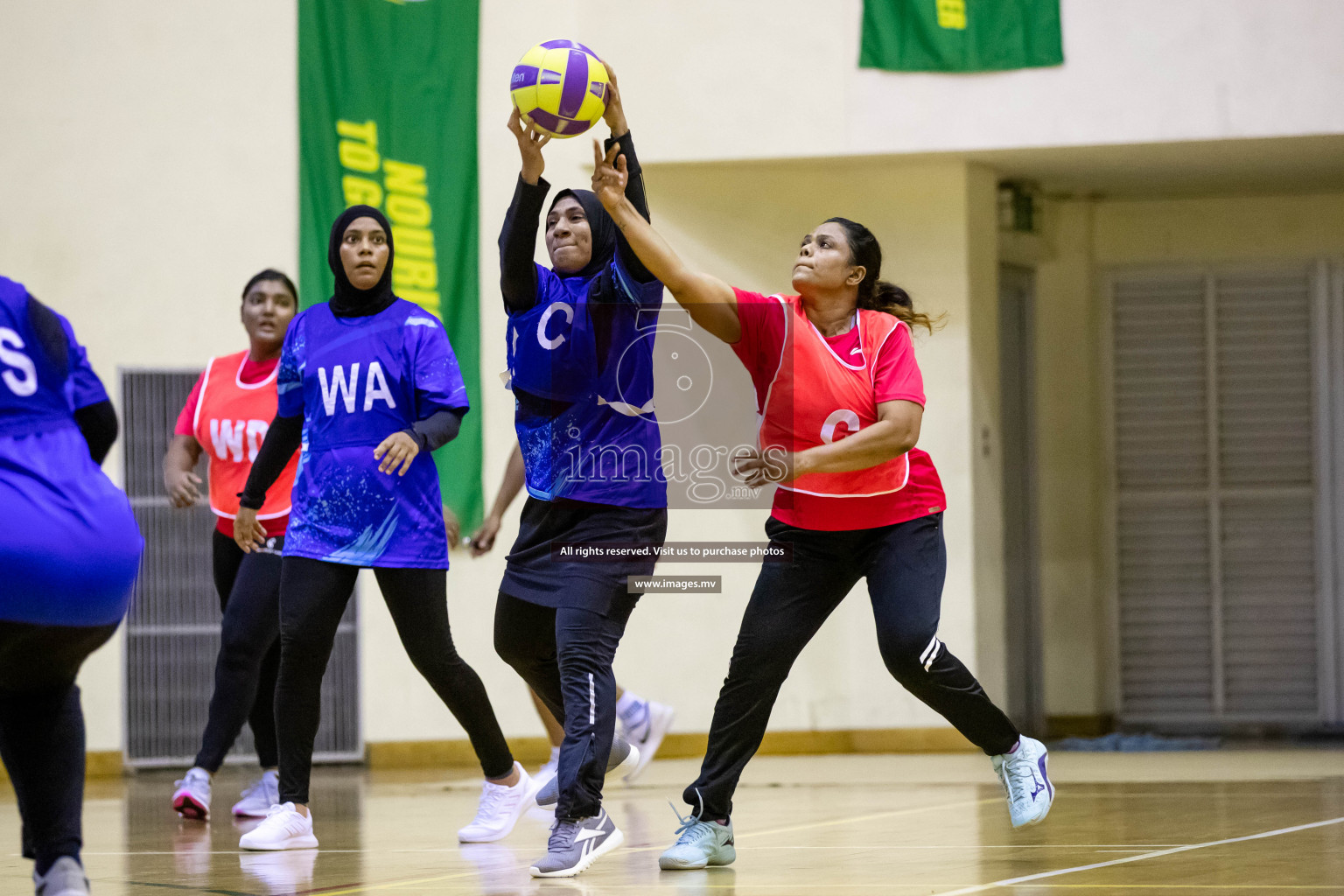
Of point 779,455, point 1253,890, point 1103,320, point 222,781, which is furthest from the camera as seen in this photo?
point 1103,320

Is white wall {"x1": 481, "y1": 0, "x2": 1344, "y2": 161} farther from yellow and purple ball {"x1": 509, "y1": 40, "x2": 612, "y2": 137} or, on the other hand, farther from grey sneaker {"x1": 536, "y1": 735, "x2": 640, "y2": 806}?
yellow and purple ball {"x1": 509, "y1": 40, "x2": 612, "y2": 137}

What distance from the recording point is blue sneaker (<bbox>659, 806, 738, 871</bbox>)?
4.37m

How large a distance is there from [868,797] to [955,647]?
2351mm

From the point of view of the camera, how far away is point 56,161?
8867mm

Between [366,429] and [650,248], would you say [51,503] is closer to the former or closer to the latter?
[650,248]

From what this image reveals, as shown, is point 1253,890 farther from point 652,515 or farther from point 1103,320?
point 1103,320

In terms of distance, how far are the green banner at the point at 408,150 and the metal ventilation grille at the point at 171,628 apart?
105 cm

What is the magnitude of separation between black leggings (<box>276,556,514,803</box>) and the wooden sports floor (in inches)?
13.5

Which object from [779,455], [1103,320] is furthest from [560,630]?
[1103,320]

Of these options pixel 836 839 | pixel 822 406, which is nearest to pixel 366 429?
pixel 822 406

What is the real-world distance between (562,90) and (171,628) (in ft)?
18.1

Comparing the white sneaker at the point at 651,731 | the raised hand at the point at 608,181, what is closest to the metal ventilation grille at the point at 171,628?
the white sneaker at the point at 651,731

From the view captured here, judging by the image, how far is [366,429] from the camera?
507 centimetres

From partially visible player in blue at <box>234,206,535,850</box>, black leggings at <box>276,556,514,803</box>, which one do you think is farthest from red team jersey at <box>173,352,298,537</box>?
black leggings at <box>276,556,514,803</box>
